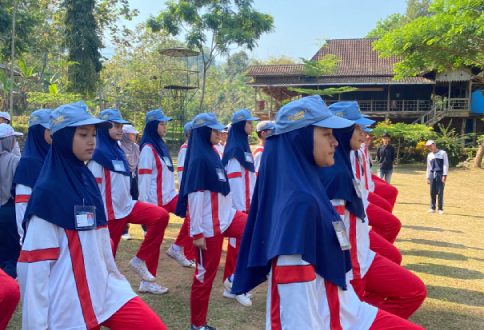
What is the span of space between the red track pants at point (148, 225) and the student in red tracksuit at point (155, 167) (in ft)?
3.36

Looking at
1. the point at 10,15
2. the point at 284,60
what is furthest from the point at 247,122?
the point at 284,60

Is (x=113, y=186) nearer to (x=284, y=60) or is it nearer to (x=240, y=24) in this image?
(x=240, y=24)

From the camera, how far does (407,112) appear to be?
3156 cm

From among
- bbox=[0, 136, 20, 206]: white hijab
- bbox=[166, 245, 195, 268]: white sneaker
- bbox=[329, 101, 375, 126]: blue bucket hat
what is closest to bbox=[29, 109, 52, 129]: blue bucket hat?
bbox=[0, 136, 20, 206]: white hijab

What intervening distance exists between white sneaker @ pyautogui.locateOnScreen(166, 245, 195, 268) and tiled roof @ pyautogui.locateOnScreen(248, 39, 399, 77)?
2766 centimetres

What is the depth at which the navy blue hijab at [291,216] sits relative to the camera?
218 cm

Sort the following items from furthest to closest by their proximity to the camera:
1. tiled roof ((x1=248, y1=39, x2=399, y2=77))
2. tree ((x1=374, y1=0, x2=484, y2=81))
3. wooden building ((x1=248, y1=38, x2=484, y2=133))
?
tiled roof ((x1=248, y1=39, x2=399, y2=77)), wooden building ((x1=248, y1=38, x2=484, y2=133)), tree ((x1=374, y1=0, x2=484, y2=81))

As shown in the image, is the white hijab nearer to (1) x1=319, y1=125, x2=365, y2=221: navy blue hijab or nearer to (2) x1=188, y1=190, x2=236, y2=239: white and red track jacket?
(2) x1=188, y1=190, x2=236, y2=239: white and red track jacket

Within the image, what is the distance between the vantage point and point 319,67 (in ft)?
108

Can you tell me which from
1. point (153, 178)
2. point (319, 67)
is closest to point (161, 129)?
point (153, 178)

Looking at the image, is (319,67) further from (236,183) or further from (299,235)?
(299,235)

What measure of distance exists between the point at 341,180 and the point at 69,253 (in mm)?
1947

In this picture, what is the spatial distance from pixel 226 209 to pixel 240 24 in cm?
3137

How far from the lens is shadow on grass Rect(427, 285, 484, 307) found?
5.61 m
